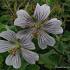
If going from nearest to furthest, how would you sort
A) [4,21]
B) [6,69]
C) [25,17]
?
[25,17] < [6,69] < [4,21]

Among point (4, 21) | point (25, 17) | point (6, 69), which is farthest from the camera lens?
point (4, 21)

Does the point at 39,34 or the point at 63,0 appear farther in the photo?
the point at 63,0

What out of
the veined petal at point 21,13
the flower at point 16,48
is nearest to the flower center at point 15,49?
the flower at point 16,48

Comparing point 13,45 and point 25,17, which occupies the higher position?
point 25,17

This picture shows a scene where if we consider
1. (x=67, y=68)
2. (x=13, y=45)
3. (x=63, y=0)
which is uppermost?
(x=63, y=0)

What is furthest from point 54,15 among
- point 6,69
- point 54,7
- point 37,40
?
point 6,69

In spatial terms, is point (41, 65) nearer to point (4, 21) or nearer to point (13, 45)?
point (13, 45)

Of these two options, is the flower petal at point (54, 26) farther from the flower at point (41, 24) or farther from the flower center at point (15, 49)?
the flower center at point (15, 49)

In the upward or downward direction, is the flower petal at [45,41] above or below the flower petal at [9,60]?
above
